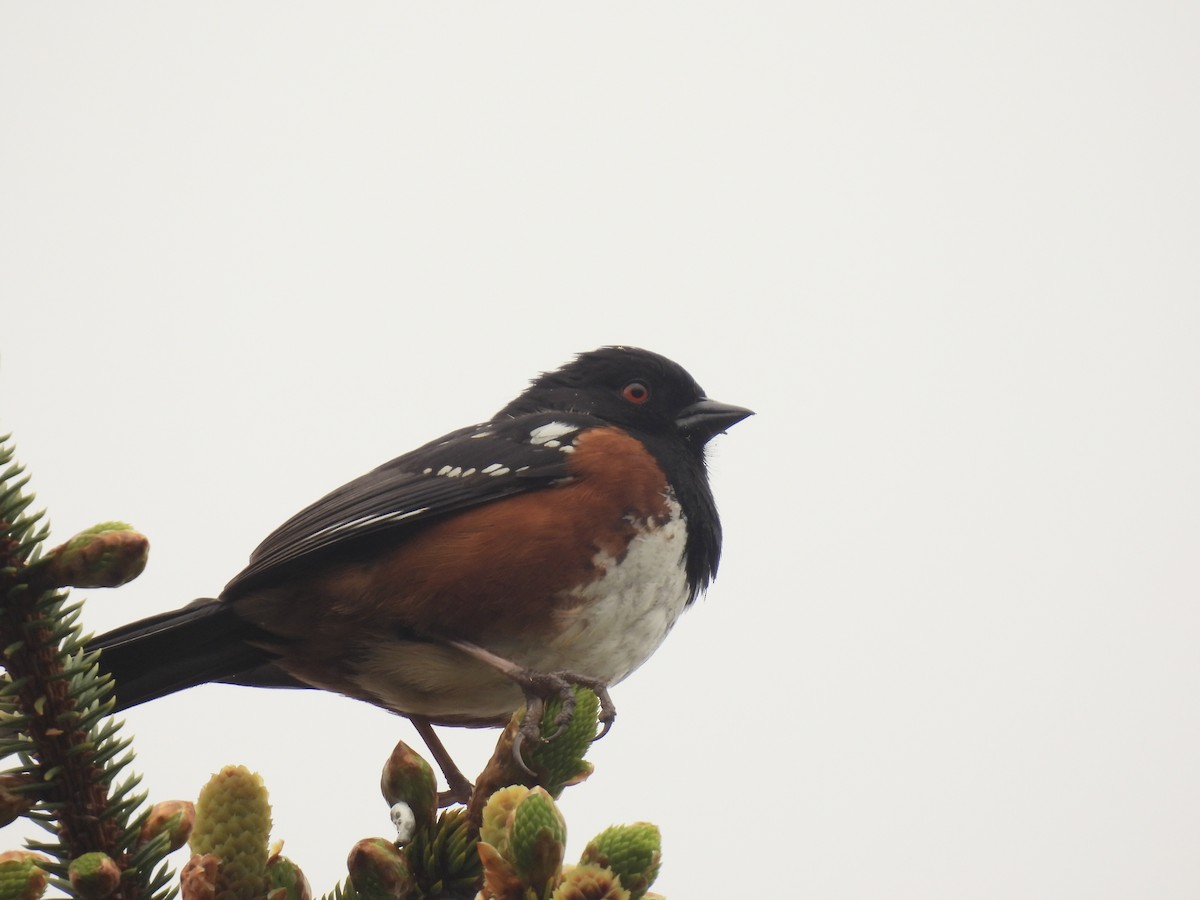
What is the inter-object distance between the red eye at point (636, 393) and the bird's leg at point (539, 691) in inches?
40.3

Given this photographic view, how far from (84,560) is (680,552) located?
5.46 ft

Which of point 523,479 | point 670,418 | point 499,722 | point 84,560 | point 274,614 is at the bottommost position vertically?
point 499,722

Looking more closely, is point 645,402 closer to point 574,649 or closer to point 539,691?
point 574,649

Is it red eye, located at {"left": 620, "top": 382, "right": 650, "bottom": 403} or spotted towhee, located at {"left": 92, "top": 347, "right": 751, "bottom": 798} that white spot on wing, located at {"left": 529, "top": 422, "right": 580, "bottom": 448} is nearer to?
spotted towhee, located at {"left": 92, "top": 347, "right": 751, "bottom": 798}

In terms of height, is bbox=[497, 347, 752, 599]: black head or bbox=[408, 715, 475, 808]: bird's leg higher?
bbox=[497, 347, 752, 599]: black head

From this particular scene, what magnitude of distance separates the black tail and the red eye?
122 cm

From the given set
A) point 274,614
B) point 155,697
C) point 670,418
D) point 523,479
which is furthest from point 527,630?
point 670,418

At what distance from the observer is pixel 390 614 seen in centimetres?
241

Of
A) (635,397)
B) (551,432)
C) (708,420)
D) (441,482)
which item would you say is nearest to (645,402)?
(635,397)

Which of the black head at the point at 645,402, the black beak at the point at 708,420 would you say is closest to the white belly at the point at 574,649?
the black head at the point at 645,402

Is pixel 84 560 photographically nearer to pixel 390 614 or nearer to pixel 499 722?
pixel 390 614

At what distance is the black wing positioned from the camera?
2461 millimetres

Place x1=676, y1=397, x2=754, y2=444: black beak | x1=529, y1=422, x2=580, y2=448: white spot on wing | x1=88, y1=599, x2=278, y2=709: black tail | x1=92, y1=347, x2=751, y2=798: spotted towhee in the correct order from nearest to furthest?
x1=88, y1=599, x2=278, y2=709: black tail, x1=92, y1=347, x2=751, y2=798: spotted towhee, x1=529, y1=422, x2=580, y2=448: white spot on wing, x1=676, y1=397, x2=754, y2=444: black beak

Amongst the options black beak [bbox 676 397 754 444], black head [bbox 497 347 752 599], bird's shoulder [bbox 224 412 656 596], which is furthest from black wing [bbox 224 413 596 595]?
black beak [bbox 676 397 754 444]
